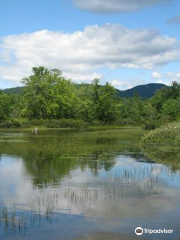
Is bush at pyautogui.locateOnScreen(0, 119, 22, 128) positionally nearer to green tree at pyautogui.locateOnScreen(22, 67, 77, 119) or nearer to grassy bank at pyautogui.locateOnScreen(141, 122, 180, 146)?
green tree at pyautogui.locateOnScreen(22, 67, 77, 119)

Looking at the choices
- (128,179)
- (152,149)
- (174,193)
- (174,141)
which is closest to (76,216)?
(174,193)

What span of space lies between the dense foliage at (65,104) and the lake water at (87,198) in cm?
6366

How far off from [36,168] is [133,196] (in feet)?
33.7

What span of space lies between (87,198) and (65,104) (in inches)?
3700

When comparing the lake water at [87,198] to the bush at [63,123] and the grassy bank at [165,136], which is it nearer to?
the grassy bank at [165,136]

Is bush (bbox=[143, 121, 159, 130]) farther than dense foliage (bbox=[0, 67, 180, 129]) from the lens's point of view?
No

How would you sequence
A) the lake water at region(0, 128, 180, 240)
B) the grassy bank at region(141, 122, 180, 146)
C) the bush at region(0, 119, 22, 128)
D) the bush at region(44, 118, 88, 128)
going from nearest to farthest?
the lake water at region(0, 128, 180, 240) → the grassy bank at region(141, 122, 180, 146) → the bush at region(0, 119, 22, 128) → the bush at region(44, 118, 88, 128)

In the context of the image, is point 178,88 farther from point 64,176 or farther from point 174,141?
point 64,176

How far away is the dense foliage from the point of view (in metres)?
99.9

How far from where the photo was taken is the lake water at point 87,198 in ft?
42.9

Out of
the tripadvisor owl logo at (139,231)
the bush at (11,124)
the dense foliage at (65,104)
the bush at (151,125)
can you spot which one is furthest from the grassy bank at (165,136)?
the bush at (11,124)

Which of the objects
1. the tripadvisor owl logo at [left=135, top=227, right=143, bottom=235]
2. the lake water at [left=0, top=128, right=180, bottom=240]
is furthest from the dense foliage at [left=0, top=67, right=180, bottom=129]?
the tripadvisor owl logo at [left=135, top=227, right=143, bottom=235]

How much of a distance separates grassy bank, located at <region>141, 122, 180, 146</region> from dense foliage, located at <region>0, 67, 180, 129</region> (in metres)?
46.3

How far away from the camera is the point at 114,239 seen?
39.4ft
